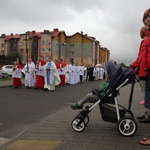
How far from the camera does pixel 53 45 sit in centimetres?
10456

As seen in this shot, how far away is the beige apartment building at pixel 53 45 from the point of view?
4134 inches

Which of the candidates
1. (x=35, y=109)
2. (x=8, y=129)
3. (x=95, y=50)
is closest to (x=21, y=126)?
(x=8, y=129)

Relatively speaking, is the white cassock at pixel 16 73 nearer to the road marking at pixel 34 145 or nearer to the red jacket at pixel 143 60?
the road marking at pixel 34 145

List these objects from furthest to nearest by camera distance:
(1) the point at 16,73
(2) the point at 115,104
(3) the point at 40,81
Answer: (1) the point at 16,73 < (3) the point at 40,81 < (2) the point at 115,104

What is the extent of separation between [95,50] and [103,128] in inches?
4535

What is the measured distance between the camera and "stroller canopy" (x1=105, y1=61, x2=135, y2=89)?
5410mm

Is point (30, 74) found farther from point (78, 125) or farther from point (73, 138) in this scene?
point (73, 138)

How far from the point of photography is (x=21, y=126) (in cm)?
651

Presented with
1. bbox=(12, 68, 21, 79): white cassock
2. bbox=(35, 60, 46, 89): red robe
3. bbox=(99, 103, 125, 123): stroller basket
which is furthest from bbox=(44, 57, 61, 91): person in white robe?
bbox=(99, 103, 125, 123): stroller basket

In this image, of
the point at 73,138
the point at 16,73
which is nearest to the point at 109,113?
the point at 73,138

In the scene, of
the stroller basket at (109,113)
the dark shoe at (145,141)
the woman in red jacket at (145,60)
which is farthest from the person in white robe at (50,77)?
the dark shoe at (145,141)

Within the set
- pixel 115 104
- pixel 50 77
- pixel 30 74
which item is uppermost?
pixel 30 74

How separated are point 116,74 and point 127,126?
953mm

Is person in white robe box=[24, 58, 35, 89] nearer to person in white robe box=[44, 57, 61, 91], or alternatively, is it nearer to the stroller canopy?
person in white robe box=[44, 57, 61, 91]
